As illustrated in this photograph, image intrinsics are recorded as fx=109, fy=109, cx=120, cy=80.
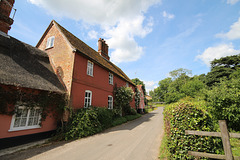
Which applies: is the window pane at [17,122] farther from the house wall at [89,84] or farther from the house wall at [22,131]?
the house wall at [89,84]

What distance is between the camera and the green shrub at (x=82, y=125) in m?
7.85

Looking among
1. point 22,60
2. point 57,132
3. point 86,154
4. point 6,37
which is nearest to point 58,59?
point 22,60

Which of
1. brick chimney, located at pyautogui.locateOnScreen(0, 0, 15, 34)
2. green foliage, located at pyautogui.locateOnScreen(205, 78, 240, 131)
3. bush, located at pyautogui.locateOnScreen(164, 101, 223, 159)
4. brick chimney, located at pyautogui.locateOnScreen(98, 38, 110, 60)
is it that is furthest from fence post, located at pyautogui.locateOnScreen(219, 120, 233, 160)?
brick chimney, located at pyautogui.locateOnScreen(98, 38, 110, 60)

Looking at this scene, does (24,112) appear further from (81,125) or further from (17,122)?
(81,125)

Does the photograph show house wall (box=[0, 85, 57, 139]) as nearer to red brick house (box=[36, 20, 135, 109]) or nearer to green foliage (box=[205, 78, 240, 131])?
red brick house (box=[36, 20, 135, 109])

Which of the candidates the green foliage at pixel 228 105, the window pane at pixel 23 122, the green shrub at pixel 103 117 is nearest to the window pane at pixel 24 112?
the window pane at pixel 23 122

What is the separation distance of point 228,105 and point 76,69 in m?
11.4

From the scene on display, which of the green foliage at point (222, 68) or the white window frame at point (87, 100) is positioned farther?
the green foliage at point (222, 68)

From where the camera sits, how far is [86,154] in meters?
5.18

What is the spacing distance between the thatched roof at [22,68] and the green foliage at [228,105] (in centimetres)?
1104

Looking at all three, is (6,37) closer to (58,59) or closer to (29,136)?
(58,59)

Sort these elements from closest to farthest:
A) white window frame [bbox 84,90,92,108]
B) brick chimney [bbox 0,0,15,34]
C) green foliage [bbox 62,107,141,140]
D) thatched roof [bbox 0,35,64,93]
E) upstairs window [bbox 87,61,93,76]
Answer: thatched roof [bbox 0,35,64,93], green foliage [bbox 62,107,141,140], brick chimney [bbox 0,0,15,34], white window frame [bbox 84,90,92,108], upstairs window [bbox 87,61,93,76]

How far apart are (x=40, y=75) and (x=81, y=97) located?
3.60 metres

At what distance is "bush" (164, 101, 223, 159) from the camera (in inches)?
150
